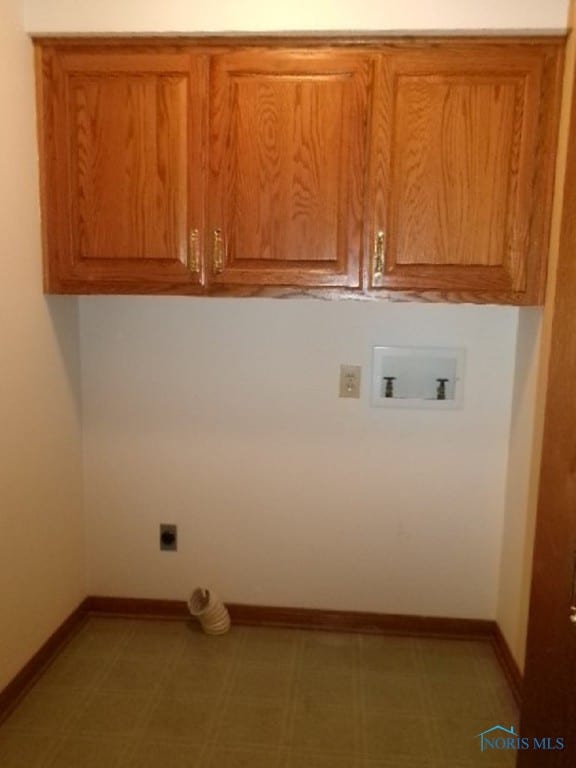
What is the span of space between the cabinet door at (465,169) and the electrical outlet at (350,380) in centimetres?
45

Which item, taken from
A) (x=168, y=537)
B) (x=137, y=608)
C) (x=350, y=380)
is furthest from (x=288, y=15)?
(x=137, y=608)

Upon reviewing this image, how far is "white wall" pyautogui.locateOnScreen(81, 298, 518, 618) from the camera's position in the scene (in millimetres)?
2217

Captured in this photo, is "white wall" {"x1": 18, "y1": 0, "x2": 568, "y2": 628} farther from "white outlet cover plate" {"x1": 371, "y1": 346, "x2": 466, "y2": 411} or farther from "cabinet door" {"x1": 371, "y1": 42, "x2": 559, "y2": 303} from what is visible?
"cabinet door" {"x1": 371, "y1": 42, "x2": 559, "y2": 303}

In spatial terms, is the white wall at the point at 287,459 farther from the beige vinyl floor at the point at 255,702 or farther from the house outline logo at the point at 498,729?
the house outline logo at the point at 498,729

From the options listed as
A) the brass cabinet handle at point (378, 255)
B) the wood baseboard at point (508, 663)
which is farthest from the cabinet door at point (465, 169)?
the wood baseboard at point (508, 663)

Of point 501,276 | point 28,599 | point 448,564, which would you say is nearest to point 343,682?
point 448,564

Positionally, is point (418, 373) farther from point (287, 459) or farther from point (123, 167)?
point (123, 167)

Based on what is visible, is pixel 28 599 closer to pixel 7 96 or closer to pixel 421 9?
pixel 7 96

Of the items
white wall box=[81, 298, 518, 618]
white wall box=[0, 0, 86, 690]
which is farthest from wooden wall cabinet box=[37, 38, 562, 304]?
white wall box=[81, 298, 518, 618]

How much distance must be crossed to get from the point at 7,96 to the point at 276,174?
78 cm

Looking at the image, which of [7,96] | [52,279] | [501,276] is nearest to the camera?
[7,96]

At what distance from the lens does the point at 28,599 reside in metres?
1.95

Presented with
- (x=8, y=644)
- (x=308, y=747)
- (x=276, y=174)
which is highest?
(x=276, y=174)

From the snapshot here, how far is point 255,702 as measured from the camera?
1942mm
